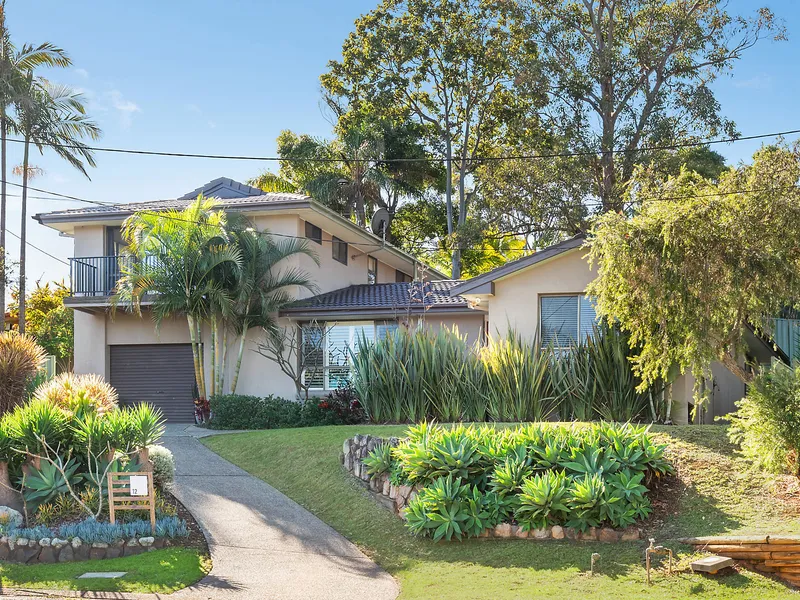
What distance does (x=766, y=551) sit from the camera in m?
9.64

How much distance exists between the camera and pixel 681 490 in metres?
11.5

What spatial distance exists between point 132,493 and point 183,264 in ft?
35.8

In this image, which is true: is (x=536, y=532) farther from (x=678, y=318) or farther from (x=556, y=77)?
(x=556, y=77)

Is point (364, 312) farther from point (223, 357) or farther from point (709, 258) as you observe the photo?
point (709, 258)

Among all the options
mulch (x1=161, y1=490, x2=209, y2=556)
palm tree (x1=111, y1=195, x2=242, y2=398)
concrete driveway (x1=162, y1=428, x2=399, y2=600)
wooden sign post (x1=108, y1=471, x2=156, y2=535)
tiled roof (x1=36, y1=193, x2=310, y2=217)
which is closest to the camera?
concrete driveway (x1=162, y1=428, x2=399, y2=600)

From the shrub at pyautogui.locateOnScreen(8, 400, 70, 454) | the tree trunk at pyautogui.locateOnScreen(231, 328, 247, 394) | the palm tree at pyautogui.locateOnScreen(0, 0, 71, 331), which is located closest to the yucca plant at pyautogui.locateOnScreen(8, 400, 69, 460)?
the shrub at pyautogui.locateOnScreen(8, 400, 70, 454)

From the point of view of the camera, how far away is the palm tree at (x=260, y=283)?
21.7 m

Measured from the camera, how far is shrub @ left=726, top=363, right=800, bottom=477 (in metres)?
11.4

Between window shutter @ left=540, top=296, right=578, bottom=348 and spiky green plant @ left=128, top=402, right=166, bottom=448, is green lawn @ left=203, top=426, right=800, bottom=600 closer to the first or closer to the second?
spiky green plant @ left=128, top=402, right=166, bottom=448

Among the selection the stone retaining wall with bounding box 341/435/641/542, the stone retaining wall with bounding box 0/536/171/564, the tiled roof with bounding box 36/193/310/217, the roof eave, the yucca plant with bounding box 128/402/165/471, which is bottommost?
the stone retaining wall with bounding box 0/536/171/564

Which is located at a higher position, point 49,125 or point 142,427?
point 49,125

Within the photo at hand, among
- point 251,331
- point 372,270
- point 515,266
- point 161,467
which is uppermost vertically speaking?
point 372,270

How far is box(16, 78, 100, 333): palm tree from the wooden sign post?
15907 mm

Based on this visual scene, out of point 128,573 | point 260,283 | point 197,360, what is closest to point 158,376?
point 197,360
